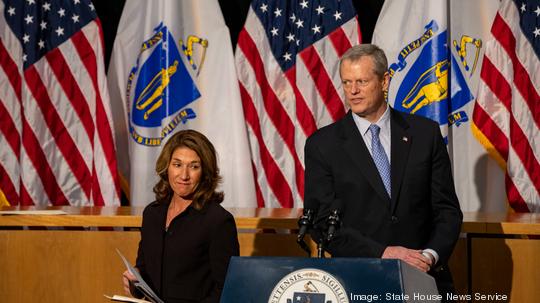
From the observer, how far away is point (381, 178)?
3219mm

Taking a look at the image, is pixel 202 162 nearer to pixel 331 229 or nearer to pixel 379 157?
pixel 379 157

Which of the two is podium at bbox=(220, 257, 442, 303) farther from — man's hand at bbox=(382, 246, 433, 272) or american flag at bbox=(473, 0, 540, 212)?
american flag at bbox=(473, 0, 540, 212)

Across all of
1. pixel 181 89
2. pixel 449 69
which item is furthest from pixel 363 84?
pixel 181 89

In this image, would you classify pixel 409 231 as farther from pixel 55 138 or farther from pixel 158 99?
pixel 55 138

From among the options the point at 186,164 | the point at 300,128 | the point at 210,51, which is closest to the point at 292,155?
the point at 300,128

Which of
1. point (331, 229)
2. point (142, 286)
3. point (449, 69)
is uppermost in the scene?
point (449, 69)

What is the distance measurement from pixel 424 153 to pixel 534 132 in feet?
7.84

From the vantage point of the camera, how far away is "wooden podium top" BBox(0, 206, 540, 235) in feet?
13.8

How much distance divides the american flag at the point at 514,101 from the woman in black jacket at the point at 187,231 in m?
2.53

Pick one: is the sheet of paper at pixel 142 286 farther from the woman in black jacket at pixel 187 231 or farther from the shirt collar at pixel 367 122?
the shirt collar at pixel 367 122

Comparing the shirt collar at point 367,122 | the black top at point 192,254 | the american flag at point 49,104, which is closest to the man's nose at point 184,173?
the black top at point 192,254

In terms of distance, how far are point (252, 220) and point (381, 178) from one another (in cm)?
140

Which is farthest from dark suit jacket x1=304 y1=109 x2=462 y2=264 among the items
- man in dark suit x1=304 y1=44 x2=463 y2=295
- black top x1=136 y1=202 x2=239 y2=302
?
black top x1=136 y1=202 x2=239 y2=302

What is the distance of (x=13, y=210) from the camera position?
5082 mm
